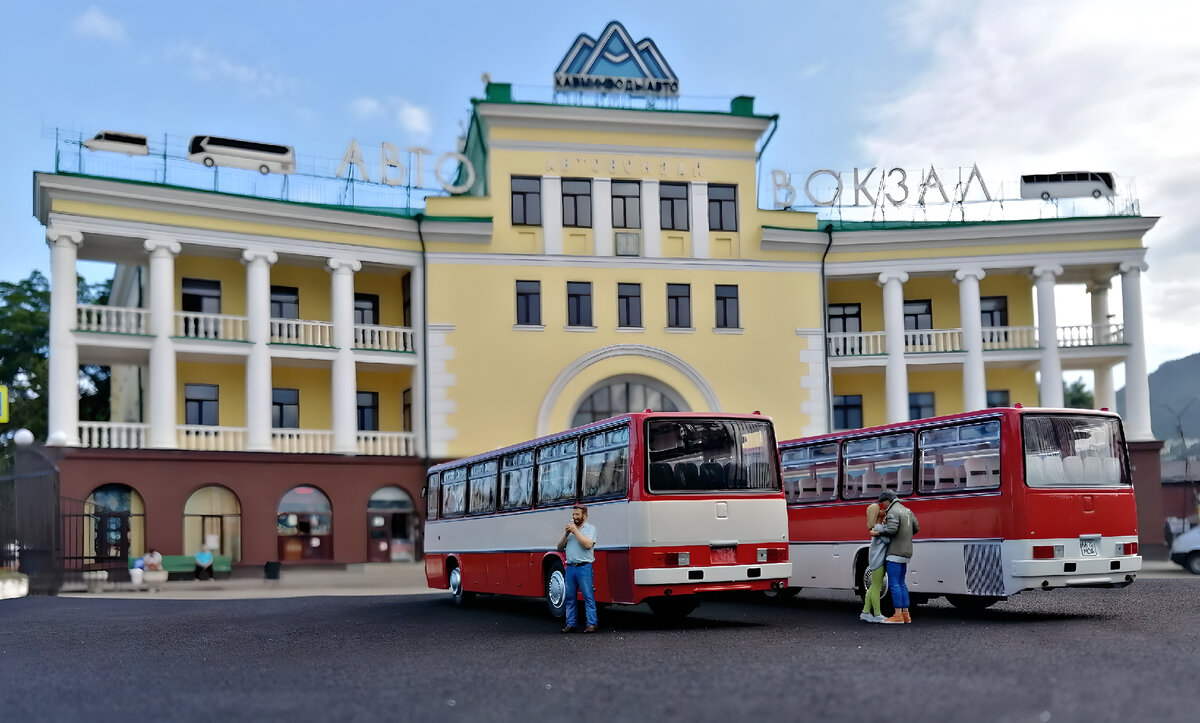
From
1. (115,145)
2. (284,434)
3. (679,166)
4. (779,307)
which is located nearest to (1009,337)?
(779,307)

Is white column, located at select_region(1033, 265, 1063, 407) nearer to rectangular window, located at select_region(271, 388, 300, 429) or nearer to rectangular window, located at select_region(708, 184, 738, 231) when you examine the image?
rectangular window, located at select_region(708, 184, 738, 231)

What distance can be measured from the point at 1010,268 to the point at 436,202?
1869cm

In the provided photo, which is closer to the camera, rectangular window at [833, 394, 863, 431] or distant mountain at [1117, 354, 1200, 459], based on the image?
rectangular window at [833, 394, 863, 431]

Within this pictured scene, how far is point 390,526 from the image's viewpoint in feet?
120

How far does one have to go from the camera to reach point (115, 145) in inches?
1345

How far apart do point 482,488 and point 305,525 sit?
50.4 ft

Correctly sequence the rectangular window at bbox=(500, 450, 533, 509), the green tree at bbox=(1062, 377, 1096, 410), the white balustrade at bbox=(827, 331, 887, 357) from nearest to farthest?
the rectangular window at bbox=(500, 450, 533, 509), the white balustrade at bbox=(827, 331, 887, 357), the green tree at bbox=(1062, 377, 1096, 410)

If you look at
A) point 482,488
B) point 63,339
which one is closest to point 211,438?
point 63,339

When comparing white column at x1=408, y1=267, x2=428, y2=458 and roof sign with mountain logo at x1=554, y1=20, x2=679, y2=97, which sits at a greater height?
roof sign with mountain logo at x1=554, y1=20, x2=679, y2=97

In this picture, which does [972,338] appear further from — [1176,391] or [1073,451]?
[1176,391]

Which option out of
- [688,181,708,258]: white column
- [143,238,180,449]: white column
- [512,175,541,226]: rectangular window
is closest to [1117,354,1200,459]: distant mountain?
[688,181,708,258]: white column

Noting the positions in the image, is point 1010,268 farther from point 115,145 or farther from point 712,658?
point 712,658

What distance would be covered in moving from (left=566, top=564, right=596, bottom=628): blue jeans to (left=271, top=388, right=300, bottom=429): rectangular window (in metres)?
23.3

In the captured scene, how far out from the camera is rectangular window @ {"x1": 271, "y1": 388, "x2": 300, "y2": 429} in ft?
124
